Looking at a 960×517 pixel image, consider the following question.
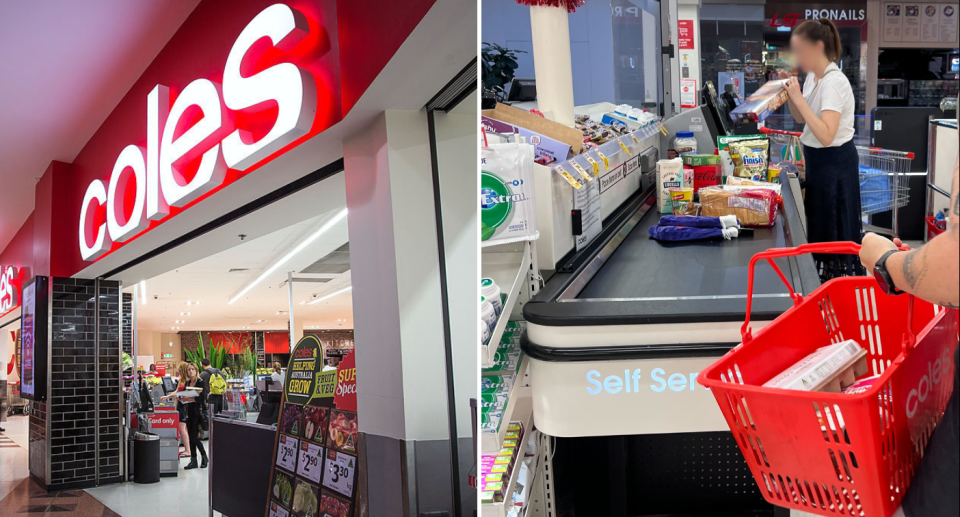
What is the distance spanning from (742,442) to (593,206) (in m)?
1.36

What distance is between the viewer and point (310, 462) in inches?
159

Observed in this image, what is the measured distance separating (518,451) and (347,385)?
2142 millimetres

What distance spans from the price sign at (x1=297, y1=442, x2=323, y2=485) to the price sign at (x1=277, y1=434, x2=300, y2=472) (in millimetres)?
98

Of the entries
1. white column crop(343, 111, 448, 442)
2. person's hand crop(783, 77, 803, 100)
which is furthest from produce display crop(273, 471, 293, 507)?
person's hand crop(783, 77, 803, 100)

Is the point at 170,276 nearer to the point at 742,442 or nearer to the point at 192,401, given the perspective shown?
the point at 192,401

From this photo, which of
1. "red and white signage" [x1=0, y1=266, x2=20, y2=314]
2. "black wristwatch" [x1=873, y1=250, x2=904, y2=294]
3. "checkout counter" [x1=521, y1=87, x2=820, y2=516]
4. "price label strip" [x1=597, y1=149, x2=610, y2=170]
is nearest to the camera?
"black wristwatch" [x1=873, y1=250, x2=904, y2=294]

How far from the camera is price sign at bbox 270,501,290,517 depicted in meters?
4.28

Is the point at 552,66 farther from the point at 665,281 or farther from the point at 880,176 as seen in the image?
the point at 880,176

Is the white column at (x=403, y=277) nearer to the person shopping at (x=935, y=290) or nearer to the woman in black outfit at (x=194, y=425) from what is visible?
the person shopping at (x=935, y=290)

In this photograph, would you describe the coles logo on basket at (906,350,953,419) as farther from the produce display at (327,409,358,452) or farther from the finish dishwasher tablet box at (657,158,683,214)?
the produce display at (327,409,358,452)

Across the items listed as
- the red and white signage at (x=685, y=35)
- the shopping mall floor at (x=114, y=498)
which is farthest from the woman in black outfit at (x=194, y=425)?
the red and white signage at (x=685, y=35)

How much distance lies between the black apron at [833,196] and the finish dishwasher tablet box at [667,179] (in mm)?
685

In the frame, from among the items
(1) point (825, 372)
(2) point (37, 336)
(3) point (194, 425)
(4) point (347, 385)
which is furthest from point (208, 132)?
(3) point (194, 425)

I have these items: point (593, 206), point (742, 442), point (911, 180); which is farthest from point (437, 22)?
point (911, 180)
